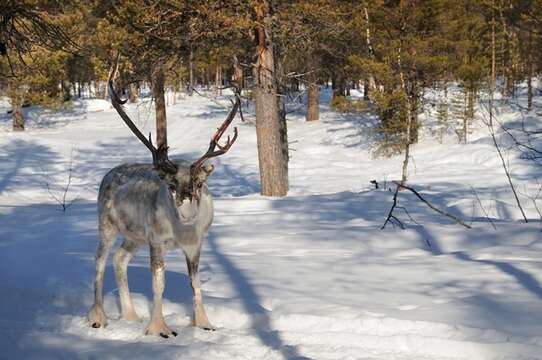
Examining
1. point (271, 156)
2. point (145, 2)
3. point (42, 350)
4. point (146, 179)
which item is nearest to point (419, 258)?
point (146, 179)

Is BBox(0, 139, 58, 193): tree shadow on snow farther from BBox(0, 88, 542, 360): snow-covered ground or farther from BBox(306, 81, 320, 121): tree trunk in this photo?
BBox(306, 81, 320, 121): tree trunk

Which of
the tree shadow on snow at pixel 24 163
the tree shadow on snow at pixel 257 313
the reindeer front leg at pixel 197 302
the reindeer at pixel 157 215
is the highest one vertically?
the reindeer at pixel 157 215

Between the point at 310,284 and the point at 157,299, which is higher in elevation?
the point at 157,299

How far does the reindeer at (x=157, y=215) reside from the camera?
Answer: 170 inches

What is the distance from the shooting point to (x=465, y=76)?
Answer: 26.0 meters

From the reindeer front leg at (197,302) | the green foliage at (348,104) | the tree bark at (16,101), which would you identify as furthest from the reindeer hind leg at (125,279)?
the tree bark at (16,101)

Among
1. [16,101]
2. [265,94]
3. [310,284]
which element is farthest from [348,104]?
[310,284]

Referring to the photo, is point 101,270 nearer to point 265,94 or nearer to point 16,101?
point 265,94

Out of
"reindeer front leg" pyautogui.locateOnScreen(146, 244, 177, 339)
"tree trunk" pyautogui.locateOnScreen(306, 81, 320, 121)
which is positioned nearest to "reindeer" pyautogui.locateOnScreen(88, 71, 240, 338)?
"reindeer front leg" pyautogui.locateOnScreen(146, 244, 177, 339)

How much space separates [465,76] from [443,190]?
13.1 meters

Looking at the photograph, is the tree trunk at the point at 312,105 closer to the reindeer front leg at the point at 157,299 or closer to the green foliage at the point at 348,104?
the green foliage at the point at 348,104

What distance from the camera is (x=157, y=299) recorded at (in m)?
4.68

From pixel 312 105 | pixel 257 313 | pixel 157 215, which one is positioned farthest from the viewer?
pixel 312 105

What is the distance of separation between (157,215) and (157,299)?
0.66m
